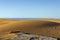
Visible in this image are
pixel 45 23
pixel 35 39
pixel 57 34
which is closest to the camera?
pixel 35 39

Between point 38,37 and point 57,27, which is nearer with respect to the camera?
point 38,37

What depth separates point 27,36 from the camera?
278cm

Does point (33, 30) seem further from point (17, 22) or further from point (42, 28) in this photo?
point (17, 22)

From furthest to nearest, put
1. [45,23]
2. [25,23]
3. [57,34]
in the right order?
[25,23] < [45,23] < [57,34]

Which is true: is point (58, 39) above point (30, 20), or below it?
below

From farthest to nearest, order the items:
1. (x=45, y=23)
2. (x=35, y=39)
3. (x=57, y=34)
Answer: (x=45, y=23) < (x=57, y=34) < (x=35, y=39)

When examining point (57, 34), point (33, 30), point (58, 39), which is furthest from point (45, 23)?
point (58, 39)

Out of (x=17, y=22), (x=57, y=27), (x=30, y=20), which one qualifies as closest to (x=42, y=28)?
(x=57, y=27)

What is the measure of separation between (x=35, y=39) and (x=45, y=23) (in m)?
1.38

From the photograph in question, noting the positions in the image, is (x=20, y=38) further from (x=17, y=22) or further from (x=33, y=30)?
(x=17, y=22)

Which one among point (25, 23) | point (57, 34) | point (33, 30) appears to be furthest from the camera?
point (25, 23)

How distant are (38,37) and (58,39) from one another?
0.41 meters

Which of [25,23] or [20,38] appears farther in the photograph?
[25,23]

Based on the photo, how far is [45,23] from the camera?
157 inches
